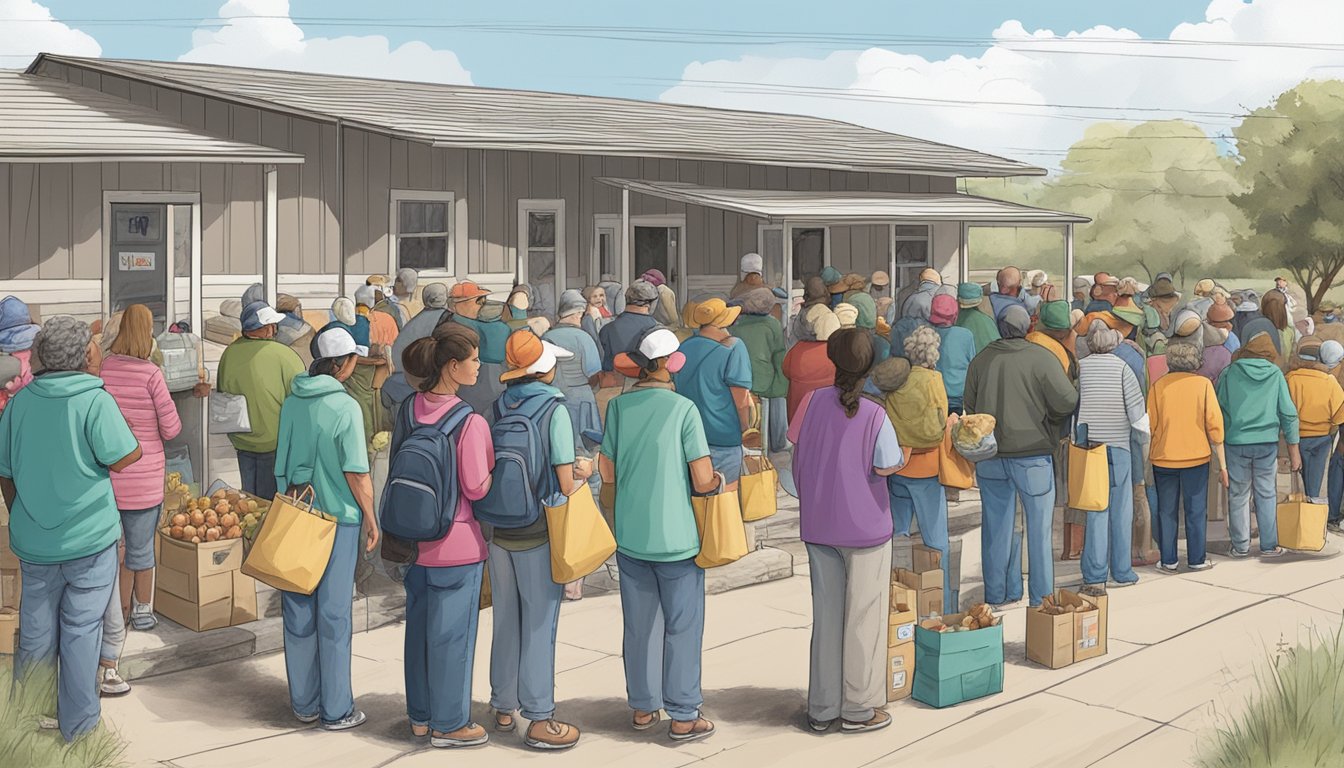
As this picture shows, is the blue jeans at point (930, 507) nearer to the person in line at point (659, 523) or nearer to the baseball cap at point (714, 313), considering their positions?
the baseball cap at point (714, 313)

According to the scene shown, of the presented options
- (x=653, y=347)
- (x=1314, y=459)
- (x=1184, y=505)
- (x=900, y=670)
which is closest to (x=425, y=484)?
(x=653, y=347)

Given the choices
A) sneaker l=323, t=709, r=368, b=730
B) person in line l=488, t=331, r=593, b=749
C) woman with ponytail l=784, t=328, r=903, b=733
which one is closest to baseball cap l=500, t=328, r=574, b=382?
person in line l=488, t=331, r=593, b=749

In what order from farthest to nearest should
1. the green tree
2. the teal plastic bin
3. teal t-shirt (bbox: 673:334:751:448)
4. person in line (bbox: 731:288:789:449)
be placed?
the green tree, person in line (bbox: 731:288:789:449), teal t-shirt (bbox: 673:334:751:448), the teal plastic bin

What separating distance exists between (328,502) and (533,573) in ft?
3.33

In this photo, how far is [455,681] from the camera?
22.8 ft

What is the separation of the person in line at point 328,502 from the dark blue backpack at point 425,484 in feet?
1.44

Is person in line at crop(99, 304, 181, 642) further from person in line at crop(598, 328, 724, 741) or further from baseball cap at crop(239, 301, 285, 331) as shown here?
person in line at crop(598, 328, 724, 741)

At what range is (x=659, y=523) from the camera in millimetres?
6992

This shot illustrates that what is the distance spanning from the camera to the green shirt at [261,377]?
30.0 feet

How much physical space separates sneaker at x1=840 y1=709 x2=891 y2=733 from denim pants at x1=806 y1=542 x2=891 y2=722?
0.03m

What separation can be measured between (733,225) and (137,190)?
9.30 meters

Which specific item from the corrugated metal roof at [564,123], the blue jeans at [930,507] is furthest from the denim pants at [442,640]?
the corrugated metal roof at [564,123]

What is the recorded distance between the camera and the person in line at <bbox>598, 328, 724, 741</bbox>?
6996 mm

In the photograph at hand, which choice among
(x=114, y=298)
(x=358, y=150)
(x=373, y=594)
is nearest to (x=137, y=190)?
(x=114, y=298)
